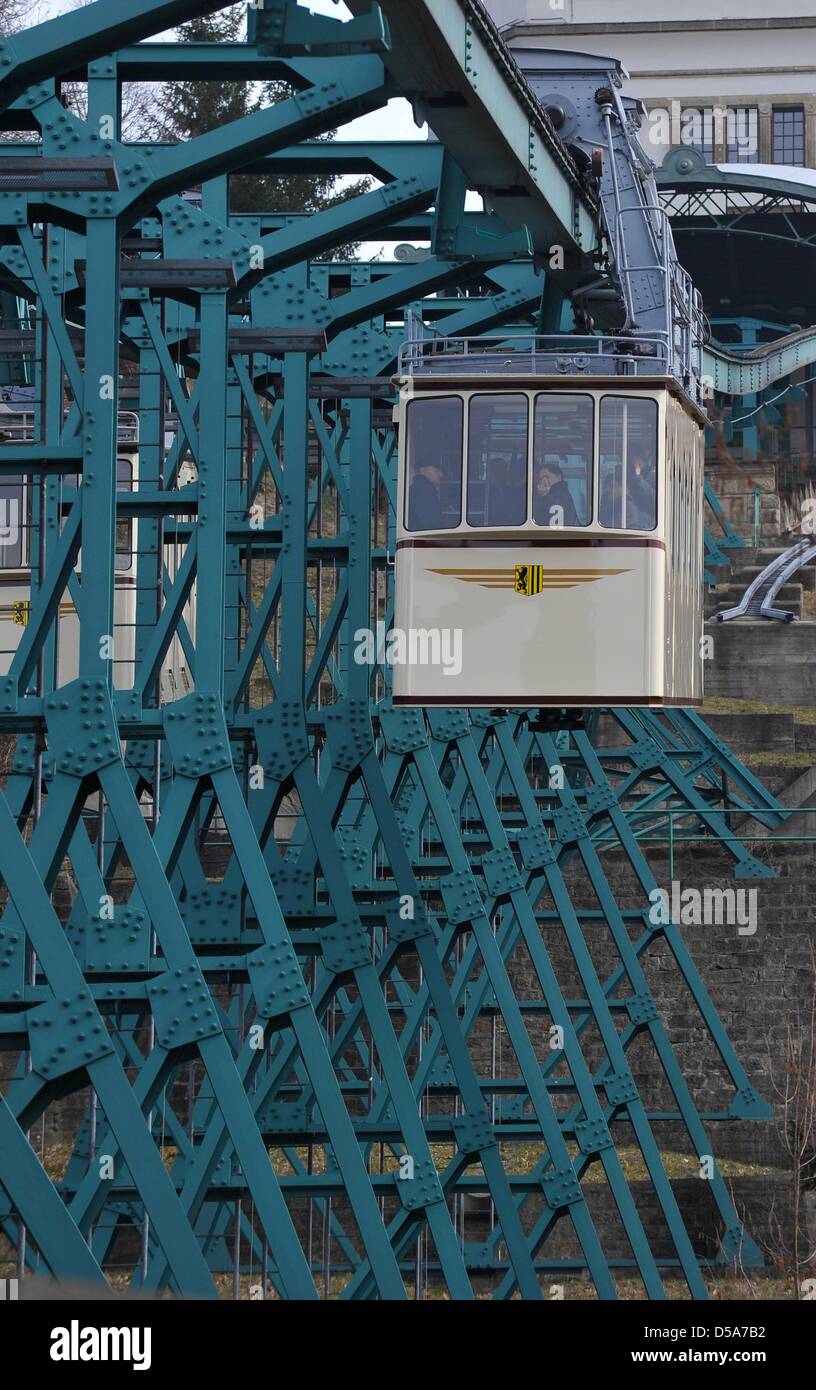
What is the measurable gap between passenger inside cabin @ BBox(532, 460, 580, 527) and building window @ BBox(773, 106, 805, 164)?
1561 inches

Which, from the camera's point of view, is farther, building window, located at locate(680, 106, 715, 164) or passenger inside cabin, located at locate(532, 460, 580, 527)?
building window, located at locate(680, 106, 715, 164)

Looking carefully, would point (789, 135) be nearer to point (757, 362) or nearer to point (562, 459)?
point (757, 362)

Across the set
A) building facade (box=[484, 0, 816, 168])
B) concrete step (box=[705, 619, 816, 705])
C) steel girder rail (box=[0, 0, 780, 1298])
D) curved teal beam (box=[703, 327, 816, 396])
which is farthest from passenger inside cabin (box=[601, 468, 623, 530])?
building facade (box=[484, 0, 816, 168])

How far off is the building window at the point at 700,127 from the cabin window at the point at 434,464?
38960 mm

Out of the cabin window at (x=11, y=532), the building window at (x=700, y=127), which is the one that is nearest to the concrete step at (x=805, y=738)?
the cabin window at (x=11, y=532)

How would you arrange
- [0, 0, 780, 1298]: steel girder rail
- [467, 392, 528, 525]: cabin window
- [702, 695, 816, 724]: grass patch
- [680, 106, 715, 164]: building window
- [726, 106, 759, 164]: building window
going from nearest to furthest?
1. [0, 0, 780, 1298]: steel girder rail
2. [467, 392, 528, 525]: cabin window
3. [702, 695, 816, 724]: grass patch
4. [680, 106, 715, 164]: building window
5. [726, 106, 759, 164]: building window

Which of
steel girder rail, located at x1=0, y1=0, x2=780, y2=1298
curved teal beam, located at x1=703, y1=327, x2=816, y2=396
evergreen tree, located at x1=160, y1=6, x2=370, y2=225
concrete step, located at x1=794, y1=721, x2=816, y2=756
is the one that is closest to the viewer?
steel girder rail, located at x1=0, y1=0, x2=780, y2=1298

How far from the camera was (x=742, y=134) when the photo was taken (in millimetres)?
56250

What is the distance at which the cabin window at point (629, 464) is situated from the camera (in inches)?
725

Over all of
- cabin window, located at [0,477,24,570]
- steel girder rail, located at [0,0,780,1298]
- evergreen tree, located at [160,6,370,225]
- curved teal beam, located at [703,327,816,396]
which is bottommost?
steel girder rail, located at [0,0,780,1298]

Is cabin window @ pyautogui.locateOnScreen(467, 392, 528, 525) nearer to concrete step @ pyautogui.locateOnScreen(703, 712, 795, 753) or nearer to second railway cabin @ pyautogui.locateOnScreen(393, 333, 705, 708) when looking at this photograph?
second railway cabin @ pyautogui.locateOnScreen(393, 333, 705, 708)

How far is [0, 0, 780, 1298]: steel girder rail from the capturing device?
1378 centimetres

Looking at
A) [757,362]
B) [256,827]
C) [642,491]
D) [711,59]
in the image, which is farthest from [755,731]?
[711,59]

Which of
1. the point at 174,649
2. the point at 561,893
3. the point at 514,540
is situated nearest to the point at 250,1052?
the point at 514,540
